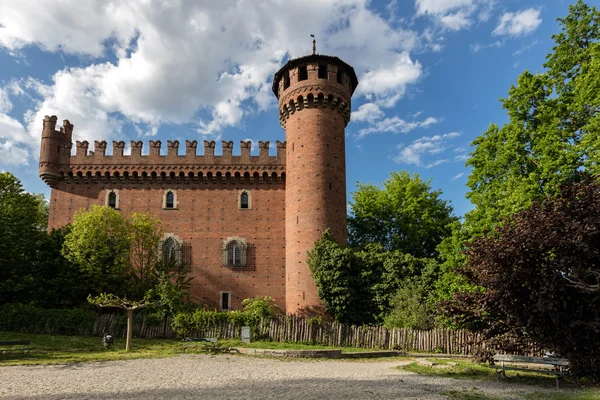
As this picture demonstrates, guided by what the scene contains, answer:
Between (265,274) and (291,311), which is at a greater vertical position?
(265,274)

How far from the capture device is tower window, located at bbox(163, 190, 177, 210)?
30844mm

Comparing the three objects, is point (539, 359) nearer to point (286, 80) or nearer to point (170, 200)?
point (286, 80)

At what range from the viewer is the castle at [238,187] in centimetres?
2838

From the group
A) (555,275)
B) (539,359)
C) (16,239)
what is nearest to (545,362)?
(539,359)

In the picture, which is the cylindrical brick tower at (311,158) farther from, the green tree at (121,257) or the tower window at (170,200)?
the tower window at (170,200)

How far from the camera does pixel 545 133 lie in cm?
1853

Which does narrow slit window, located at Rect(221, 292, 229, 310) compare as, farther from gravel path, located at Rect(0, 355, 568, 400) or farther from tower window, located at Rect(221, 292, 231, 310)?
gravel path, located at Rect(0, 355, 568, 400)

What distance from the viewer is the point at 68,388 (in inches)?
387

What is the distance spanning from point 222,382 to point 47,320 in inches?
686

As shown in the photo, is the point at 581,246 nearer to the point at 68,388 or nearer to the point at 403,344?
the point at 403,344

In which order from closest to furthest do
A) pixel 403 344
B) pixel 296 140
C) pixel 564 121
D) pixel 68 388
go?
pixel 68 388
pixel 564 121
pixel 403 344
pixel 296 140

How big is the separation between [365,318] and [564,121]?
49.2ft

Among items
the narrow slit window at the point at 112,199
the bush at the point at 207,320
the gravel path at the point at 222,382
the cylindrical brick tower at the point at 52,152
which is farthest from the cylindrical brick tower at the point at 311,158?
the cylindrical brick tower at the point at 52,152

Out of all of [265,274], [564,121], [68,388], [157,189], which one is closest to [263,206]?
[265,274]
